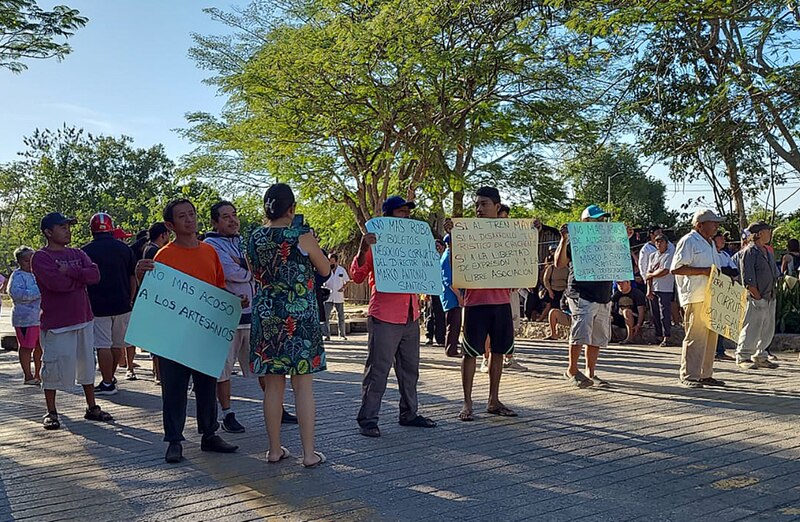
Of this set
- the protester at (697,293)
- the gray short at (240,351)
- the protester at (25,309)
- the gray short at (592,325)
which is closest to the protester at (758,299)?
the protester at (697,293)

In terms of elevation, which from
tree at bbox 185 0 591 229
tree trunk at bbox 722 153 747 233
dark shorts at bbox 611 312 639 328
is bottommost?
dark shorts at bbox 611 312 639 328

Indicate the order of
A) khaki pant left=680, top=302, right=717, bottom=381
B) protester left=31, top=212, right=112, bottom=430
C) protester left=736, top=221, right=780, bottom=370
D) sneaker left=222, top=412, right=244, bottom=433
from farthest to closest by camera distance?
protester left=736, top=221, right=780, bottom=370 → khaki pant left=680, top=302, right=717, bottom=381 → protester left=31, top=212, right=112, bottom=430 → sneaker left=222, top=412, right=244, bottom=433

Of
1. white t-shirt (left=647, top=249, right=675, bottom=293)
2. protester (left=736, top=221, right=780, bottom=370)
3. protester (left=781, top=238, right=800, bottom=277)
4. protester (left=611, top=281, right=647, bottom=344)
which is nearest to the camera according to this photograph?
protester (left=736, top=221, right=780, bottom=370)

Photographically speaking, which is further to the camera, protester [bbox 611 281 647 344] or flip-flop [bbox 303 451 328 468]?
protester [bbox 611 281 647 344]

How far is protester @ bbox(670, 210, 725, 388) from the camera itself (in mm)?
8617

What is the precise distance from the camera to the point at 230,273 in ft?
22.0

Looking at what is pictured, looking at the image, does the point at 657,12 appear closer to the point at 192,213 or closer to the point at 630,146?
the point at 630,146

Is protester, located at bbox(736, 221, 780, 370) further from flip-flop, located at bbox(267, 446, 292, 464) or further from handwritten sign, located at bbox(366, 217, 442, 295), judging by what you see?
flip-flop, located at bbox(267, 446, 292, 464)

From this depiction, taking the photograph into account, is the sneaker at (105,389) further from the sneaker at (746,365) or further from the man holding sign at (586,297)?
the sneaker at (746,365)

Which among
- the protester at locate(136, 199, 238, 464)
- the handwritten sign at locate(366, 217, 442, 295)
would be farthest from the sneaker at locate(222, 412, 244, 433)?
the handwritten sign at locate(366, 217, 442, 295)

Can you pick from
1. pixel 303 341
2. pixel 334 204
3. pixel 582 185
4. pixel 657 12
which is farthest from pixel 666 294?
pixel 582 185

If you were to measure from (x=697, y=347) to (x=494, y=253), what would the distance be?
3.04 meters

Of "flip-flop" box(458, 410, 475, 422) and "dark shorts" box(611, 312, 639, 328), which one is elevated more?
"dark shorts" box(611, 312, 639, 328)

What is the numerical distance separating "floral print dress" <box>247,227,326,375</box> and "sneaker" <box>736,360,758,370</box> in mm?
7181
